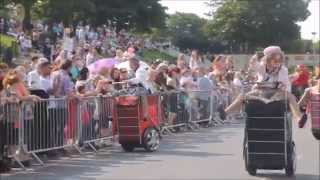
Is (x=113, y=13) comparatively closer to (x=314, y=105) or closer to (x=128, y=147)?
(x=314, y=105)

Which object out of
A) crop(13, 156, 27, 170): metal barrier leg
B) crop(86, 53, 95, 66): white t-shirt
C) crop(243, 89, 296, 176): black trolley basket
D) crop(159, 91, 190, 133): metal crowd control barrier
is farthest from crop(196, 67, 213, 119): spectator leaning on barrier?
crop(243, 89, 296, 176): black trolley basket

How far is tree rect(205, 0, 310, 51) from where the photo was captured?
3191 inches

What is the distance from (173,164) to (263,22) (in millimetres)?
69682

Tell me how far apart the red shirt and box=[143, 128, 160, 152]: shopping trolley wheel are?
1460cm

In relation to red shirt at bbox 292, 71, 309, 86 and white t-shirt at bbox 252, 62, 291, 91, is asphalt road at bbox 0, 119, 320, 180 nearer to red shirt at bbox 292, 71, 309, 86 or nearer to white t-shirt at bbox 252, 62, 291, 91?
white t-shirt at bbox 252, 62, 291, 91

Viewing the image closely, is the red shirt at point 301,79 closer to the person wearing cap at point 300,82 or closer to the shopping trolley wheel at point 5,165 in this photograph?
the person wearing cap at point 300,82

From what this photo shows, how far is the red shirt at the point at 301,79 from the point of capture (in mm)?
28344

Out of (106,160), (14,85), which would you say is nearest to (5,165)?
(14,85)

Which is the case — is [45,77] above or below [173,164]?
above

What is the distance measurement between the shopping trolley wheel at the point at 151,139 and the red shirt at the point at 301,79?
14.6 m

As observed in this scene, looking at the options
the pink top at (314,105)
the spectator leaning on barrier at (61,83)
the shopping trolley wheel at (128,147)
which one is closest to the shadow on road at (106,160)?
the shopping trolley wheel at (128,147)

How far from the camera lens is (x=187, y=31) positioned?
11144 centimetres

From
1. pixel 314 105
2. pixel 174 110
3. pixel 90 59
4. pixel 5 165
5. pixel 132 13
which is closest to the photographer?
pixel 5 165

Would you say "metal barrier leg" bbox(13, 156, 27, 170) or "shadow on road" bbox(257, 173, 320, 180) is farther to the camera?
"metal barrier leg" bbox(13, 156, 27, 170)
